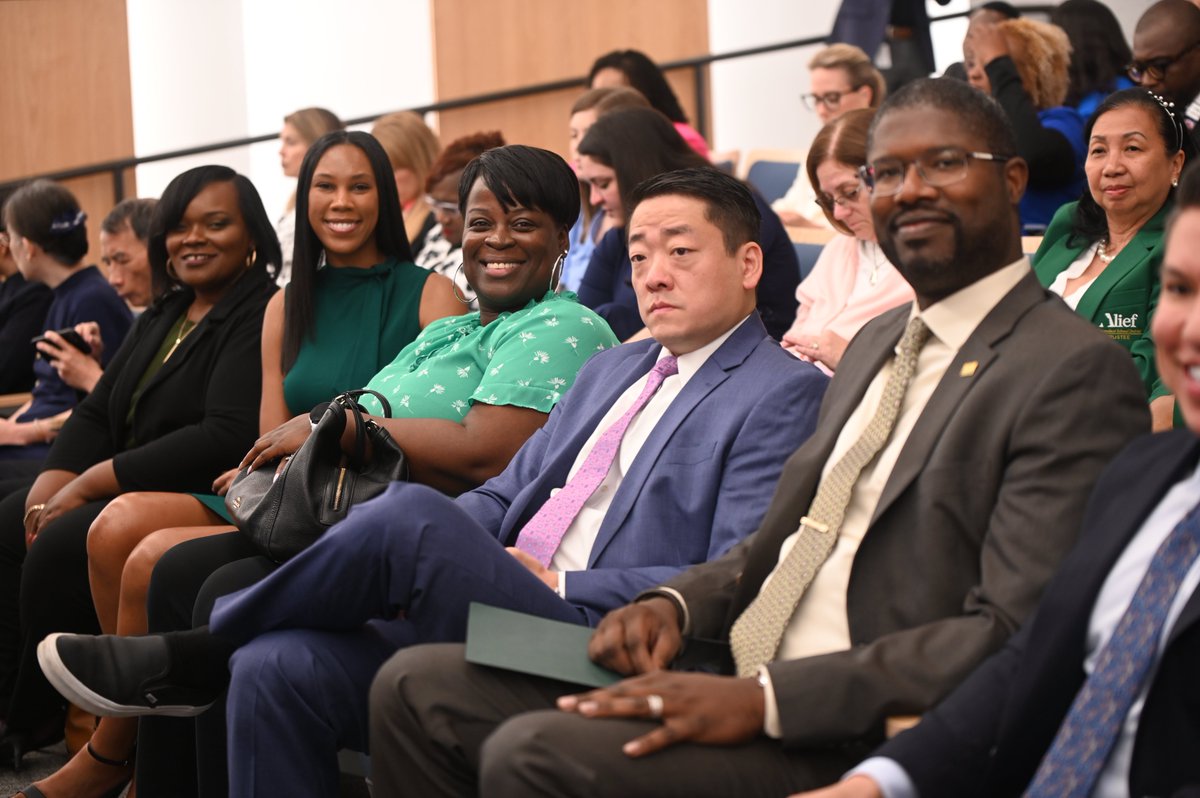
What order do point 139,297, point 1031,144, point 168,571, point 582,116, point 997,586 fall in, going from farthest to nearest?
point 139,297 → point 582,116 → point 1031,144 → point 168,571 → point 997,586

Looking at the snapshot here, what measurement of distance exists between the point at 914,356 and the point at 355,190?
1803mm

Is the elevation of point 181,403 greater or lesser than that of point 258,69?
lesser

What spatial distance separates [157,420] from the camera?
11.6 feet

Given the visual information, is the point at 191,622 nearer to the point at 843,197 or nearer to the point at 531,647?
the point at 531,647

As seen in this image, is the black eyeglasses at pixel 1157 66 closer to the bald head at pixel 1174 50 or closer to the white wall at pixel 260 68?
the bald head at pixel 1174 50

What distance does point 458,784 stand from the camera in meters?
1.90

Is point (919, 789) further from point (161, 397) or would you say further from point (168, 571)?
point (161, 397)

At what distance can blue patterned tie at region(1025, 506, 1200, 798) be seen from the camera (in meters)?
1.39

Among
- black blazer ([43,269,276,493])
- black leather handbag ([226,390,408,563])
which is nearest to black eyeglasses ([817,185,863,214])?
black leather handbag ([226,390,408,563])

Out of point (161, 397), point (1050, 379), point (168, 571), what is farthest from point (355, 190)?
point (1050, 379)

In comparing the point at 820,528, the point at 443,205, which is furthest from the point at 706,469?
the point at 443,205

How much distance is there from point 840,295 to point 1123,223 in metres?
0.77

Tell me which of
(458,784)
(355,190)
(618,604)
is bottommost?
(458,784)

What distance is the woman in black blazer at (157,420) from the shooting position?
3.37 m
